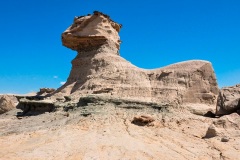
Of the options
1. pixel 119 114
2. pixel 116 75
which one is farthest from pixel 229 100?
pixel 116 75

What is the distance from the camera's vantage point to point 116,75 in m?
21.1

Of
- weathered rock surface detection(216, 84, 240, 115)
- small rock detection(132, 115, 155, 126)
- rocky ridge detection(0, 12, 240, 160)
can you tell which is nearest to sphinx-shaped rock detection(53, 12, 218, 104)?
rocky ridge detection(0, 12, 240, 160)

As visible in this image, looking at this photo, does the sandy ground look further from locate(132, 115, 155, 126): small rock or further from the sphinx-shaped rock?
the sphinx-shaped rock

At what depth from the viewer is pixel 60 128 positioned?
1386 centimetres

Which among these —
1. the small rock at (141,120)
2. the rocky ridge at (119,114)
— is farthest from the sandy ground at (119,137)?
the small rock at (141,120)

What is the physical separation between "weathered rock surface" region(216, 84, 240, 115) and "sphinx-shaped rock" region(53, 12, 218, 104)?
8.43 ft

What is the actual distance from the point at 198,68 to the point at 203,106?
2.76 m

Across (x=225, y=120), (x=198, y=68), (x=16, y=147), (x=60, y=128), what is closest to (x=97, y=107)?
(x=60, y=128)

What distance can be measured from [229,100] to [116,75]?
26.6 feet

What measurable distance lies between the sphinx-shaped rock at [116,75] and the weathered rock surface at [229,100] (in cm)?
257

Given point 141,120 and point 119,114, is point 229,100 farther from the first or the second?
point 119,114

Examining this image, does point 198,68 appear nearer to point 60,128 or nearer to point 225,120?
point 225,120

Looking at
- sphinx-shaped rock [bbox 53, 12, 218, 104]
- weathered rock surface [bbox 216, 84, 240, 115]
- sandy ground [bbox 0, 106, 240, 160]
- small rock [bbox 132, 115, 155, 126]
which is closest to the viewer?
sandy ground [bbox 0, 106, 240, 160]

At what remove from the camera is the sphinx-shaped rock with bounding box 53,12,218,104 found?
1925 cm
